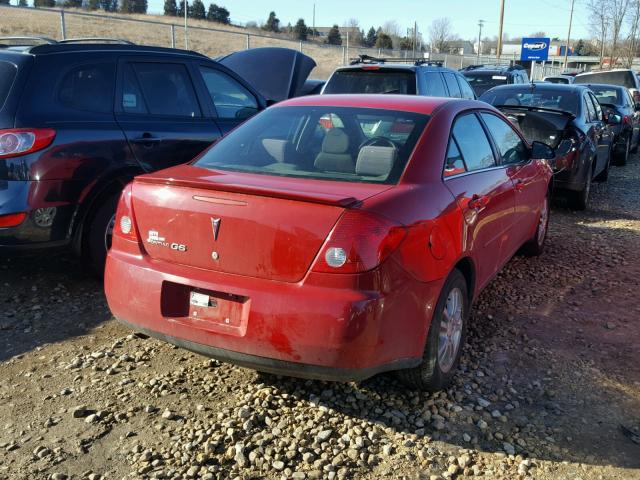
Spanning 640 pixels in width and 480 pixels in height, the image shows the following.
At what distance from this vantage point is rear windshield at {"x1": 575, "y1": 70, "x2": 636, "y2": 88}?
19719 mm

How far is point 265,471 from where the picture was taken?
9.32ft

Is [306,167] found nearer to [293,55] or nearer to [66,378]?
[66,378]

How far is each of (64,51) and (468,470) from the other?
409cm

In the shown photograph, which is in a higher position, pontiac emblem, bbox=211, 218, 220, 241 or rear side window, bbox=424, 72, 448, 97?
rear side window, bbox=424, 72, 448, 97

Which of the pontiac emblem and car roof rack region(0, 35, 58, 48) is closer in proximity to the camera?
the pontiac emblem

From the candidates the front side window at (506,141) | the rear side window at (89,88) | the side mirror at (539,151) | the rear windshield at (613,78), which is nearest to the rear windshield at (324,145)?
the front side window at (506,141)

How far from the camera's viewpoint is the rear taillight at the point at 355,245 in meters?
2.79

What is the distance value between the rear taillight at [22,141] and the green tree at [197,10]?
201 feet

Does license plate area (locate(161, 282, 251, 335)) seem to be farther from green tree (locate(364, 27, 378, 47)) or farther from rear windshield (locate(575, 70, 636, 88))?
green tree (locate(364, 27, 378, 47))

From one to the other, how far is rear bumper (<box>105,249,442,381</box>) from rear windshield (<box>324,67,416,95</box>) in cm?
542

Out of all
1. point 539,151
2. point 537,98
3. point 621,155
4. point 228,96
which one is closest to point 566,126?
point 537,98

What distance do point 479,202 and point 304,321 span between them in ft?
5.16

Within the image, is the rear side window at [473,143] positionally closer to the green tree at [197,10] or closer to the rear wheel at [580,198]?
the rear wheel at [580,198]

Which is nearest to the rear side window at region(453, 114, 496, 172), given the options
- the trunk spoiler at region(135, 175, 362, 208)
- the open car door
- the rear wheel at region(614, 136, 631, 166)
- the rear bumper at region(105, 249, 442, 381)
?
the rear bumper at region(105, 249, 442, 381)
